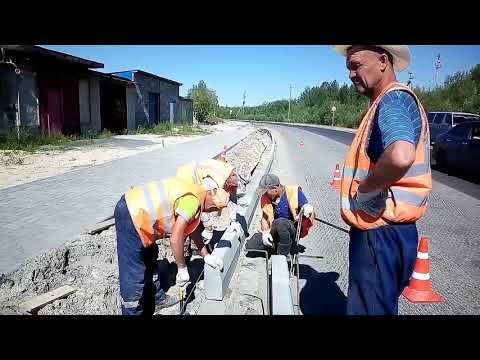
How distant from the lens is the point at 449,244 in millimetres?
4977

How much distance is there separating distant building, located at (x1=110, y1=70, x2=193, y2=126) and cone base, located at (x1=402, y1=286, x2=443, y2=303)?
25203 millimetres

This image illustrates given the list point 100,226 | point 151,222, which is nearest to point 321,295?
point 151,222

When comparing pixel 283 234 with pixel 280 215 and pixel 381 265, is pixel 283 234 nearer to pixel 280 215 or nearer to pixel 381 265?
pixel 280 215

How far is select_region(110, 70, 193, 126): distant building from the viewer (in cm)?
2650

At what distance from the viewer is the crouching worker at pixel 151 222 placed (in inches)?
110

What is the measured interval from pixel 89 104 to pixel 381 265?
21968 mm

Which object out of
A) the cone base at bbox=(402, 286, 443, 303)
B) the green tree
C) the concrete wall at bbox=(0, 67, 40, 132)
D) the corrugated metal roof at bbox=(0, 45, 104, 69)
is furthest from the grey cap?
the green tree

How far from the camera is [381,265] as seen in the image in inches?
69.8

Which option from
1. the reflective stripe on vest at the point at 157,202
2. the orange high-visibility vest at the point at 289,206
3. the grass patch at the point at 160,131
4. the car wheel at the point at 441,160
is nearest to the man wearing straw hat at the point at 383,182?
the reflective stripe on vest at the point at 157,202

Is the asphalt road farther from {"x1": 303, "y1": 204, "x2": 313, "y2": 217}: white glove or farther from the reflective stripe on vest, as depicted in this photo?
the reflective stripe on vest

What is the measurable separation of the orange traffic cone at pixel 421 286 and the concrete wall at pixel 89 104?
19.9 metres
